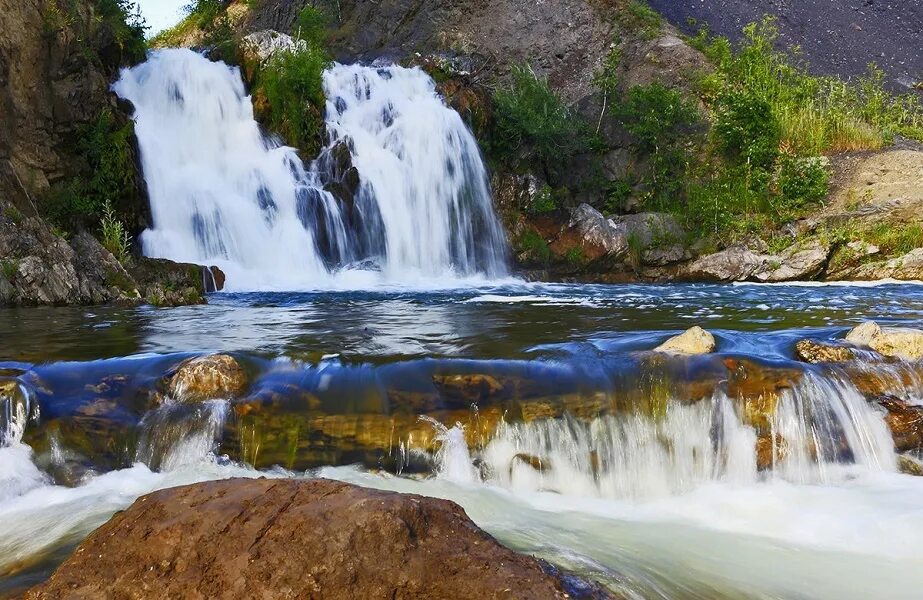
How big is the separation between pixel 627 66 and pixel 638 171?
15.3 feet

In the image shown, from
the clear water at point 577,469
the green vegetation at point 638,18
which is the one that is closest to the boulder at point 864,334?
the clear water at point 577,469

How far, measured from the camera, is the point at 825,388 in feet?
15.7

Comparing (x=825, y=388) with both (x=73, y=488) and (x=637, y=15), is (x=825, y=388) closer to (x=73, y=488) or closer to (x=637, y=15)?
(x=73, y=488)

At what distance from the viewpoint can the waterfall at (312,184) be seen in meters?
13.1

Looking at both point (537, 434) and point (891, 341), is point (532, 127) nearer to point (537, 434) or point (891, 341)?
point (891, 341)

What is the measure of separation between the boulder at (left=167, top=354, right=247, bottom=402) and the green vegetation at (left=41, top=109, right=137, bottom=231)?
8.01m

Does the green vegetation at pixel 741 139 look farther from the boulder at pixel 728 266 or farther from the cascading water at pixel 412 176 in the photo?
the cascading water at pixel 412 176

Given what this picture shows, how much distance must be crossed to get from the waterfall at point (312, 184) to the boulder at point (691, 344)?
26.9 ft

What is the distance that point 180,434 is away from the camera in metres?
4.34

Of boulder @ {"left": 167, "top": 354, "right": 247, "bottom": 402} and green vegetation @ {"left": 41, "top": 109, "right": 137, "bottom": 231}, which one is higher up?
green vegetation @ {"left": 41, "top": 109, "right": 137, "bottom": 231}

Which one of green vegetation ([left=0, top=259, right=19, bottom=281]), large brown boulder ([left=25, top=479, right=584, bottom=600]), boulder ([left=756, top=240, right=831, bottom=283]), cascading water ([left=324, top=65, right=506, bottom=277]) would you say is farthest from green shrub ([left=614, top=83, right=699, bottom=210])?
large brown boulder ([left=25, top=479, right=584, bottom=600])

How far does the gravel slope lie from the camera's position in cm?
2506

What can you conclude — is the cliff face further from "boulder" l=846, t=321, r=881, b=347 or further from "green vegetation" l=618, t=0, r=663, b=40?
"green vegetation" l=618, t=0, r=663, b=40

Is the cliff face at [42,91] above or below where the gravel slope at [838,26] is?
below
